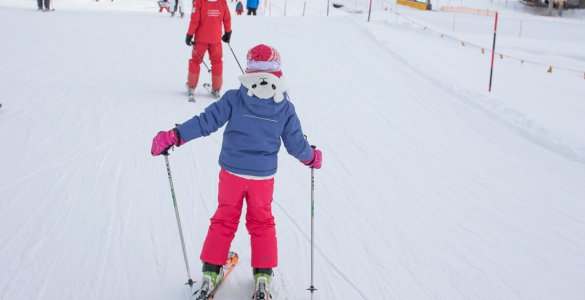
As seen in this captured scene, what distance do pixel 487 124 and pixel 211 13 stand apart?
15.1ft

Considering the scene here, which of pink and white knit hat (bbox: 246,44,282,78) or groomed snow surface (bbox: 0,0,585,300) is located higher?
pink and white knit hat (bbox: 246,44,282,78)

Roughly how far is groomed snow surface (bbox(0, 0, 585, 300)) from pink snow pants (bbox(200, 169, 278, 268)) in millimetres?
355

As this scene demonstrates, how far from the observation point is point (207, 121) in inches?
128

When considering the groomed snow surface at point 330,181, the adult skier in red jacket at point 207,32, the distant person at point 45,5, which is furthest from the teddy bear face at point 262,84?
the distant person at point 45,5

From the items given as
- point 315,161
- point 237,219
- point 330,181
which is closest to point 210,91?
point 330,181

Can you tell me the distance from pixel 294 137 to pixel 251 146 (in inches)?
11.9

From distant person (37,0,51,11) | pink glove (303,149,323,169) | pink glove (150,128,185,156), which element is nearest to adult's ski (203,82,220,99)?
pink glove (303,149,323,169)

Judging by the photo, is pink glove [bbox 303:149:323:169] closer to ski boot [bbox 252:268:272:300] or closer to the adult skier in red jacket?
ski boot [bbox 252:268:272:300]

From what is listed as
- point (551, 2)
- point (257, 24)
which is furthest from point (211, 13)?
point (551, 2)

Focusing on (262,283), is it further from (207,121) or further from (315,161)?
(207,121)

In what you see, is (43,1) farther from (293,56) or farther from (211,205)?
(211,205)

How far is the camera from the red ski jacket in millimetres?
8352

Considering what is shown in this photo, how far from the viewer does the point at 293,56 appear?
1274 cm

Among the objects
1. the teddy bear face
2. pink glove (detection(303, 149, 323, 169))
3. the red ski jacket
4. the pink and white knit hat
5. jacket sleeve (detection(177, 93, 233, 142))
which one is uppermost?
the red ski jacket
